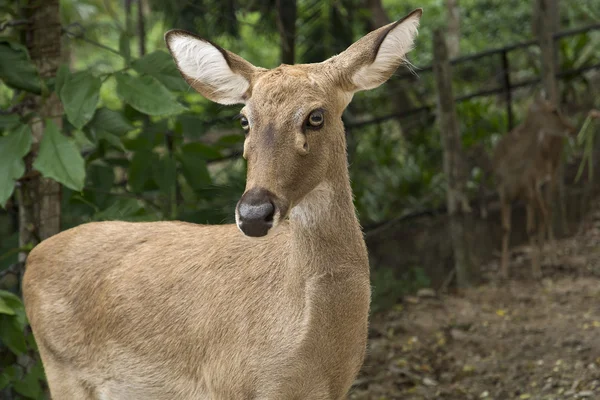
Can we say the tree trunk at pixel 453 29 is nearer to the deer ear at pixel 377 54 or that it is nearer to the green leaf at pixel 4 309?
the green leaf at pixel 4 309

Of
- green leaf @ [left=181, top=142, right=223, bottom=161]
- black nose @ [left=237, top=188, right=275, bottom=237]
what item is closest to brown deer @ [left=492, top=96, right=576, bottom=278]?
green leaf @ [left=181, top=142, right=223, bottom=161]

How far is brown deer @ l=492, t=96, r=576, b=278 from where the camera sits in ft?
25.5

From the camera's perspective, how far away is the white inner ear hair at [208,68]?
136 inches

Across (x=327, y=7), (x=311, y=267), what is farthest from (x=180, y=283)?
(x=327, y=7)

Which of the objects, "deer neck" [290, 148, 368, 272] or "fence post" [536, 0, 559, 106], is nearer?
"deer neck" [290, 148, 368, 272]

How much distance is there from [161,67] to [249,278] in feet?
5.41

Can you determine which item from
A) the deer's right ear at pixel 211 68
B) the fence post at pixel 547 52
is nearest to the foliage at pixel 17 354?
the deer's right ear at pixel 211 68

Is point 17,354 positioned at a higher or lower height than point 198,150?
lower

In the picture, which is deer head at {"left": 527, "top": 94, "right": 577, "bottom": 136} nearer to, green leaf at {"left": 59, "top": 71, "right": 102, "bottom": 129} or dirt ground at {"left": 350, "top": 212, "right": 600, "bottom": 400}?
dirt ground at {"left": 350, "top": 212, "right": 600, "bottom": 400}

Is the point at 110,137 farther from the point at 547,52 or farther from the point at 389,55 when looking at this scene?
the point at 547,52

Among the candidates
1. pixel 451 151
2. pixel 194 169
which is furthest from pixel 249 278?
pixel 451 151

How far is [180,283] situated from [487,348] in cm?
330

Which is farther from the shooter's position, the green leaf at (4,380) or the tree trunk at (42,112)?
the tree trunk at (42,112)

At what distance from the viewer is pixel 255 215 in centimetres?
290
